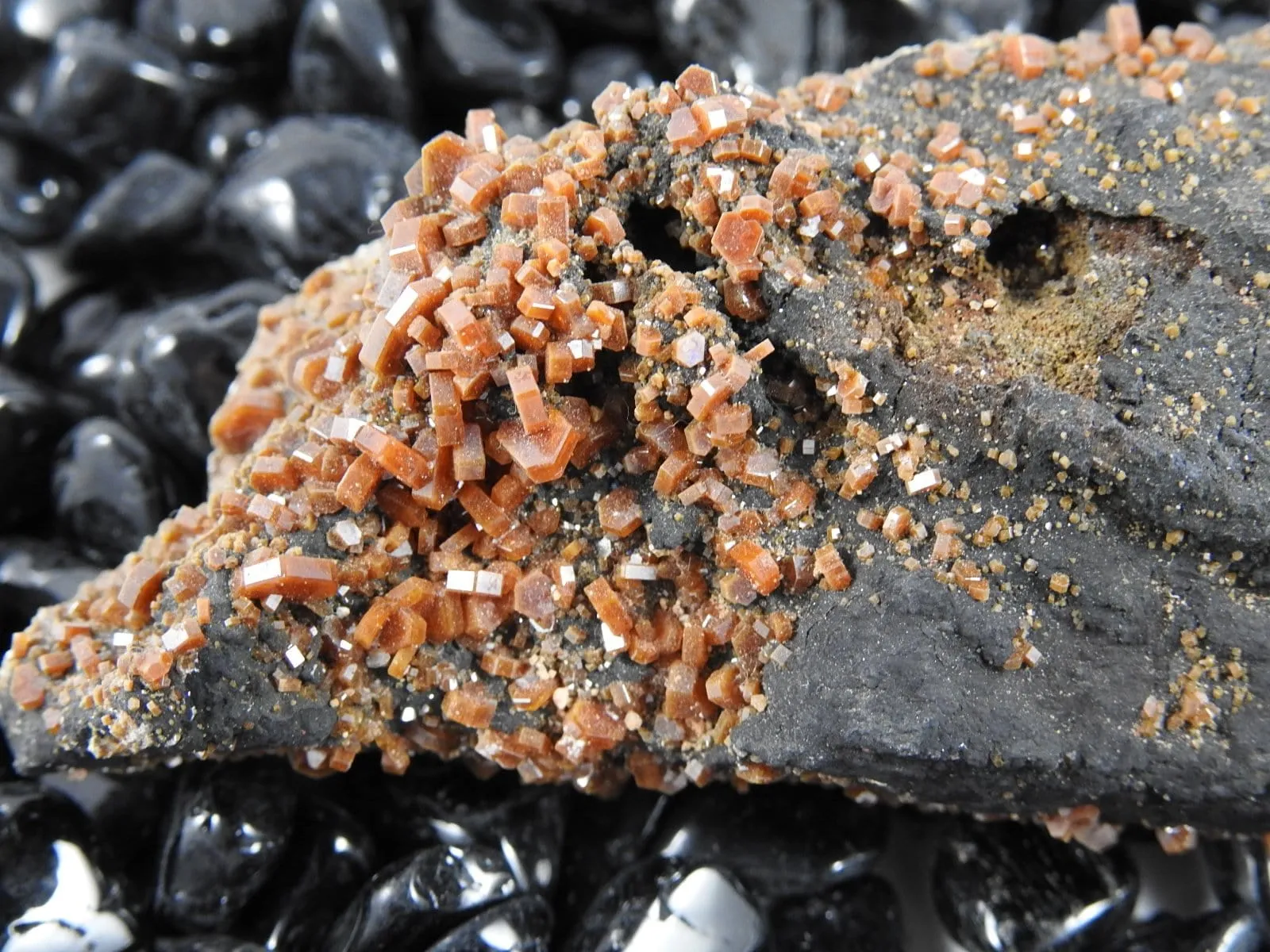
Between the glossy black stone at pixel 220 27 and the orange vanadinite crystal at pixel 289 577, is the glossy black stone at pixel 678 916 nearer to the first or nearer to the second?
the orange vanadinite crystal at pixel 289 577

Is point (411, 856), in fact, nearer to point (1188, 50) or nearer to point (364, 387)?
point (364, 387)

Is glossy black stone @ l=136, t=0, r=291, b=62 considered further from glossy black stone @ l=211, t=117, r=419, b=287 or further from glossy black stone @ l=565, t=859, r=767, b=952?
glossy black stone @ l=565, t=859, r=767, b=952

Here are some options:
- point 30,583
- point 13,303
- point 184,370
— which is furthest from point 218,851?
point 13,303

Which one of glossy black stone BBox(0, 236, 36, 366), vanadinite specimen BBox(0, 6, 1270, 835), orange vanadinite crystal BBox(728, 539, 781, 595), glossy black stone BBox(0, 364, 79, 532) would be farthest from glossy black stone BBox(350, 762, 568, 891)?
glossy black stone BBox(0, 236, 36, 366)

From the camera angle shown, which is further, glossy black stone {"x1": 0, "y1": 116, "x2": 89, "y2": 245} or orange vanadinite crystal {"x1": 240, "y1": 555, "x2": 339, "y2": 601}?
glossy black stone {"x1": 0, "y1": 116, "x2": 89, "y2": 245}

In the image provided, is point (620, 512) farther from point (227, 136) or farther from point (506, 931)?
point (227, 136)
